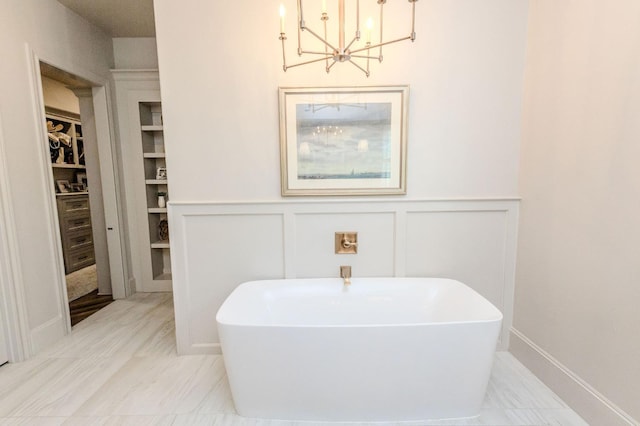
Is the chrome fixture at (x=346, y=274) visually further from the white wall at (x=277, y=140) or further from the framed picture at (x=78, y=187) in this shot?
the framed picture at (x=78, y=187)

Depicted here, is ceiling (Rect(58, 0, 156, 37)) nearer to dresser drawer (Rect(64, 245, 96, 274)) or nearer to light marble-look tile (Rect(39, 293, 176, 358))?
light marble-look tile (Rect(39, 293, 176, 358))

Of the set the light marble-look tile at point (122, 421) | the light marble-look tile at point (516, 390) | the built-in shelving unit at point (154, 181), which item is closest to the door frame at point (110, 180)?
the built-in shelving unit at point (154, 181)

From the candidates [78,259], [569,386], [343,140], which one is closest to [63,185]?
[78,259]

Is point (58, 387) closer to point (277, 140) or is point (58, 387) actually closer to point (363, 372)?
point (363, 372)

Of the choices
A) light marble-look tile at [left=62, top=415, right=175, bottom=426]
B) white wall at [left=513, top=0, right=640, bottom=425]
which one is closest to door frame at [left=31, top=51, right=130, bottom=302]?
light marble-look tile at [left=62, top=415, right=175, bottom=426]

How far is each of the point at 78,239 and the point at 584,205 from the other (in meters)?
5.59

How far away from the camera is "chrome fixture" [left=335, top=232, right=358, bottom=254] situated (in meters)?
2.18

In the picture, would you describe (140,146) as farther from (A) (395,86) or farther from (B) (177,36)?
(A) (395,86)

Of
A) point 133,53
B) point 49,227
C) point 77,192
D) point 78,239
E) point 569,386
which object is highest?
point 133,53

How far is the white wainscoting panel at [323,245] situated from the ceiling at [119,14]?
6.15 feet

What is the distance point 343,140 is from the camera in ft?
6.82

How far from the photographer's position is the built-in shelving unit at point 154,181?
10.8 feet

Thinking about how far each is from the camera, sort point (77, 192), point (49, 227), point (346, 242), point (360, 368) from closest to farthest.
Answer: point (360, 368), point (346, 242), point (49, 227), point (77, 192)

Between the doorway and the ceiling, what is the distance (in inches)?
23.2
